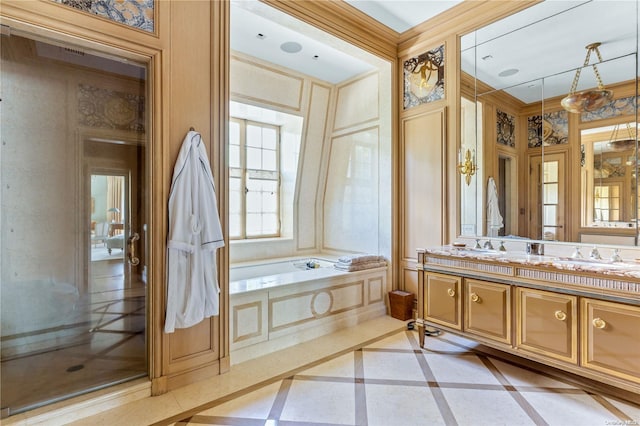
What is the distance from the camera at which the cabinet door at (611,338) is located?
180cm

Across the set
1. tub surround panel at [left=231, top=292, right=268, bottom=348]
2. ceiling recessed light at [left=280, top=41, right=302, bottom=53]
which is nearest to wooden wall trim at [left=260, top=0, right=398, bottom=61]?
ceiling recessed light at [left=280, top=41, right=302, bottom=53]

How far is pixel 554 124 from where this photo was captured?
2600mm

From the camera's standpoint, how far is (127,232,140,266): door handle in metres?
2.27

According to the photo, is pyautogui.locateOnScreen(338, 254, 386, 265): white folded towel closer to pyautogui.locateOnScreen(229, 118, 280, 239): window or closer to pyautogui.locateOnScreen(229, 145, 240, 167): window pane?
pyautogui.locateOnScreen(229, 118, 280, 239): window

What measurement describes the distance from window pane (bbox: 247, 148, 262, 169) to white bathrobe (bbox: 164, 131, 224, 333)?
7.29 feet

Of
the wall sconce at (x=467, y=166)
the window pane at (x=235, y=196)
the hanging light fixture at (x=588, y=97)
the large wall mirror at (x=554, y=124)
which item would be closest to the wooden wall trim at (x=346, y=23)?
the large wall mirror at (x=554, y=124)

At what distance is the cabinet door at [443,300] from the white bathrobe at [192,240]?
1.83 m

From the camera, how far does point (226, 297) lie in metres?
2.42

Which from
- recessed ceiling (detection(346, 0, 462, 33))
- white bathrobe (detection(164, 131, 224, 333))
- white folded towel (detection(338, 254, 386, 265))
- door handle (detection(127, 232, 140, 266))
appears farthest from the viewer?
white folded towel (detection(338, 254, 386, 265))

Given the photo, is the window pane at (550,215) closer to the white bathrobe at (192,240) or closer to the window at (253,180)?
the white bathrobe at (192,240)

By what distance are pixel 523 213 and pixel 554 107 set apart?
91 cm

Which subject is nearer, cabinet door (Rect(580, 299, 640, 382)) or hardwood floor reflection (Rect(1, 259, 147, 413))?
cabinet door (Rect(580, 299, 640, 382))

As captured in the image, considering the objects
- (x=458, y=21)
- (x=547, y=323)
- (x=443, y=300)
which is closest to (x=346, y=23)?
(x=458, y=21)

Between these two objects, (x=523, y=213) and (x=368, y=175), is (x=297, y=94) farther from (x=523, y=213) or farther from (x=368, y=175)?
(x=523, y=213)
